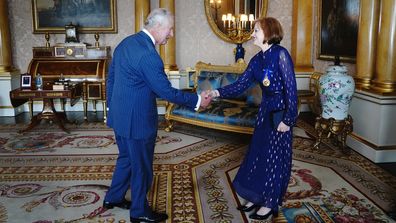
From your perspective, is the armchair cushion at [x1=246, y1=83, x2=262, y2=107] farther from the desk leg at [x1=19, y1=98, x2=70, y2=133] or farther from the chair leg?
the desk leg at [x1=19, y1=98, x2=70, y2=133]

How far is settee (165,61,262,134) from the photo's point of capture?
202 inches

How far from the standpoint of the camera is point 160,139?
5484mm

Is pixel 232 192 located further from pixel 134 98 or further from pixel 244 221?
pixel 134 98

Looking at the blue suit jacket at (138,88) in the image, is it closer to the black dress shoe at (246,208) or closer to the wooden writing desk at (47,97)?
the black dress shoe at (246,208)

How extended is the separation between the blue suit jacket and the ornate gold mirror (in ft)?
16.2

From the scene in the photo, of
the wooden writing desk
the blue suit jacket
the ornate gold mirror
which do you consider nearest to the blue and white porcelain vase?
the blue suit jacket

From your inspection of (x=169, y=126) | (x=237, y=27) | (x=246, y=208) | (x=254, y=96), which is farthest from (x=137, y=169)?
(x=237, y=27)

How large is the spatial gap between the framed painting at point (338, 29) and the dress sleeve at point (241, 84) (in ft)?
10.8

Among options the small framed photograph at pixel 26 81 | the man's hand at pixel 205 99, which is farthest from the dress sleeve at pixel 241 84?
the small framed photograph at pixel 26 81

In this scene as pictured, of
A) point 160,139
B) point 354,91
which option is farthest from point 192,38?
point 354,91

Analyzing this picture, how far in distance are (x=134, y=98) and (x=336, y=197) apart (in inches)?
79.1

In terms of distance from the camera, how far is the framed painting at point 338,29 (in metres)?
5.76

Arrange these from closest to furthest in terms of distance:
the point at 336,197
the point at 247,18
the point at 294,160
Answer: the point at 336,197, the point at 294,160, the point at 247,18

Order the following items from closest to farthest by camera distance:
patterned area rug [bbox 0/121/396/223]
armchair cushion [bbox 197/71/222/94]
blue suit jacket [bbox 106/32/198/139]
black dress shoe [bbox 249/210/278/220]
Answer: blue suit jacket [bbox 106/32/198/139] → black dress shoe [bbox 249/210/278/220] → patterned area rug [bbox 0/121/396/223] → armchair cushion [bbox 197/71/222/94]
